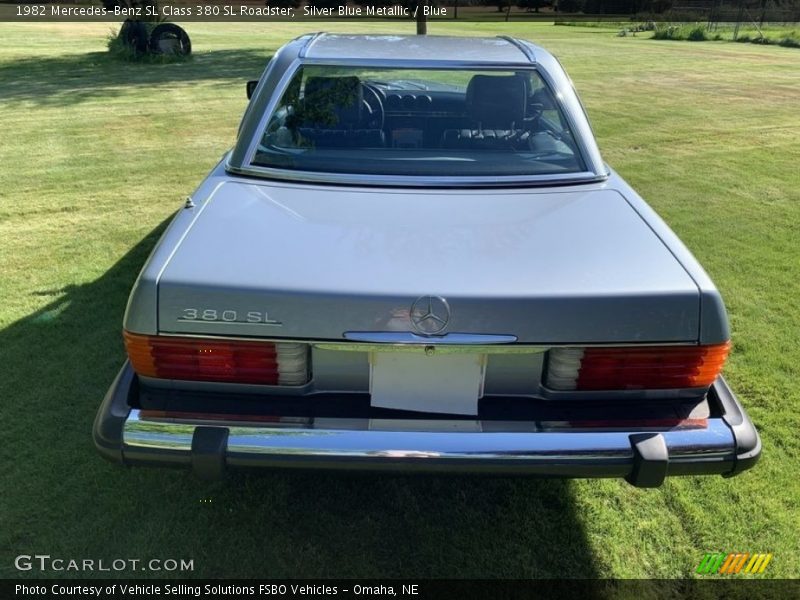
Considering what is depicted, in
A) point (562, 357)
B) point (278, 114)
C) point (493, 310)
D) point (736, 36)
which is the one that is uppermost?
point (736, 36)

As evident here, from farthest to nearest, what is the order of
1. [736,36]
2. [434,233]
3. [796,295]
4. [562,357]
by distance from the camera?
[736,36] < [796,295] < [434,233] < [562,357]

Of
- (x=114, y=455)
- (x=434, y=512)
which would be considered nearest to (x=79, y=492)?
(x=114, y=455)

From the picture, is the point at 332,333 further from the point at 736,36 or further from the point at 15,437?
the point at 736,36

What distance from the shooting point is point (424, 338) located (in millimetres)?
1846

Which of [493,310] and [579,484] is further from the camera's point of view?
[579,484]

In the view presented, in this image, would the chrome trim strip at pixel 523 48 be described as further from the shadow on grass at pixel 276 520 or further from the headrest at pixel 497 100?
the shadow on grass at pixel 276 520

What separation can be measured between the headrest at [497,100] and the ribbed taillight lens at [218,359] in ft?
5.13

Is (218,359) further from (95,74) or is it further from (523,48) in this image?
(95,74)

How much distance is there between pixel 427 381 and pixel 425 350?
0.42 ft

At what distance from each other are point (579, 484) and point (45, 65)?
17204mm

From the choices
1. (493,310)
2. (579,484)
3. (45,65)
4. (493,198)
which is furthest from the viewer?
(45,65)

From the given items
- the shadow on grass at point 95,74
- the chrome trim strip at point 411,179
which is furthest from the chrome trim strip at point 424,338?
the shadow on grass at point 95,74

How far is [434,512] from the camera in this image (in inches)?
99.7

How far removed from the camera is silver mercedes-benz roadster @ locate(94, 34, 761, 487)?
6.12 feet
